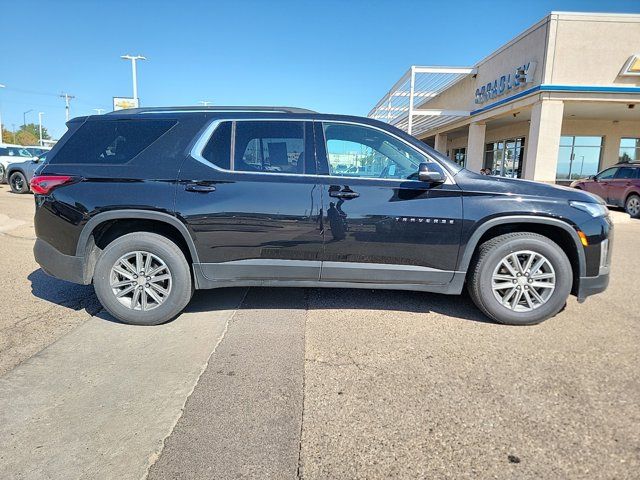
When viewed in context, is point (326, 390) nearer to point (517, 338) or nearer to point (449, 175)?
point (517, 338)

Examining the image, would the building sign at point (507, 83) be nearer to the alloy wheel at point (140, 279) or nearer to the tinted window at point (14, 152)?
the alloy wheel at point (140, 279)

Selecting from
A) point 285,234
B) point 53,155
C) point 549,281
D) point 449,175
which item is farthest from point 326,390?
point 53,155

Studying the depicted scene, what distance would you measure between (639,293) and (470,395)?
3.53m

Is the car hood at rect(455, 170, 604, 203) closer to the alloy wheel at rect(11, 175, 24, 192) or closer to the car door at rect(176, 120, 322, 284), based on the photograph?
the car door at rect(176, 120, 322, 284)

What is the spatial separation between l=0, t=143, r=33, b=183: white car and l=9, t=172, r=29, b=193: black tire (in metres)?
3.17

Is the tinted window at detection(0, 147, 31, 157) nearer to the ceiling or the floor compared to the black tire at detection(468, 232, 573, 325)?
nearer to the ceiling

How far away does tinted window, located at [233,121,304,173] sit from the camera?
12.1ft

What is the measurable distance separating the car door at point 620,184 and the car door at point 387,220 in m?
11.9

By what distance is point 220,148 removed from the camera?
3.71m

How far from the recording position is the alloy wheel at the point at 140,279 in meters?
3.70

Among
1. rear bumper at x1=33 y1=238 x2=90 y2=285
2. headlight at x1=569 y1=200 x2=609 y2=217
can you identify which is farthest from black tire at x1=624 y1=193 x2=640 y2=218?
rear bumper at x1=33 y1=238 x2=90 y2=285

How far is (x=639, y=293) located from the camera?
477cm

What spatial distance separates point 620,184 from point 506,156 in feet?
31.6

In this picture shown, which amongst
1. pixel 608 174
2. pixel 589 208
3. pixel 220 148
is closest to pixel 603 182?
pixel 608 174
